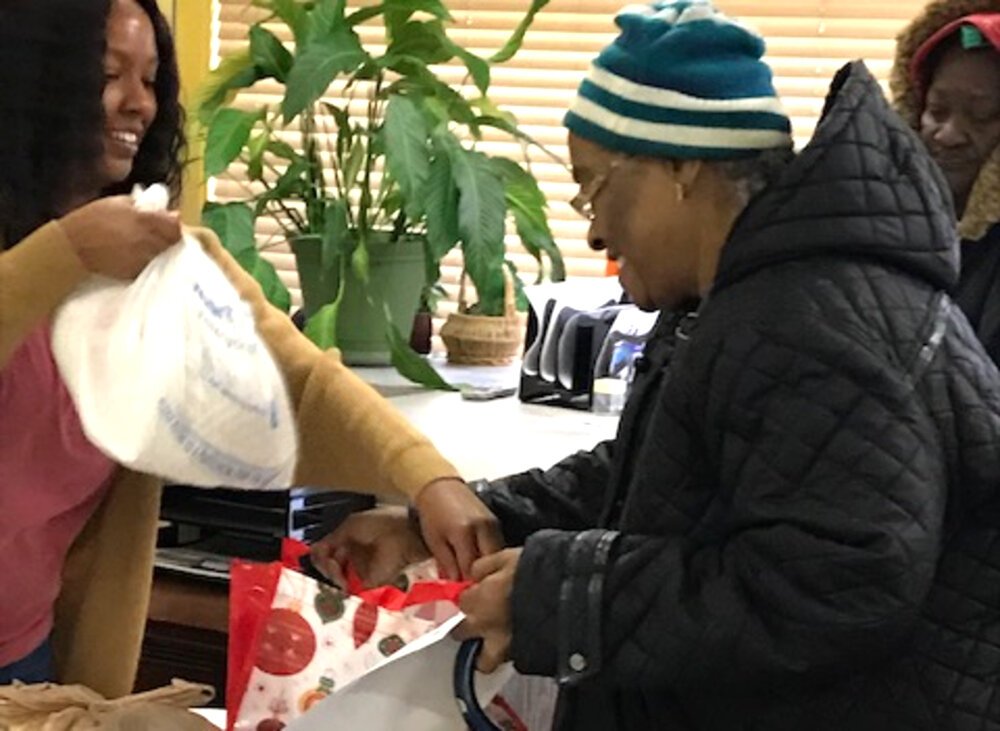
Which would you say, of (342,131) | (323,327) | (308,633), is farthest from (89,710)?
(342,131)

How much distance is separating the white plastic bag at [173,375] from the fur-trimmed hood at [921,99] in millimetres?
902

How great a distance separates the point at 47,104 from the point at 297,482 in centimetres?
46

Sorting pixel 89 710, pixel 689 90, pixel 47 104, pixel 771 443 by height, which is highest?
pixel 689 90

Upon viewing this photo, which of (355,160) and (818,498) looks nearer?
(818,498)

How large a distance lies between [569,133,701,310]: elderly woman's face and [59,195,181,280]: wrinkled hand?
1.23 feet

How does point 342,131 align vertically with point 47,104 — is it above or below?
below

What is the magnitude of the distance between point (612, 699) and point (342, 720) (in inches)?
10.7

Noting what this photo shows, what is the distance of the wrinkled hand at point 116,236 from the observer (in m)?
1.23

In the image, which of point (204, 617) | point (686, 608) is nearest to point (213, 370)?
point (686, 608)

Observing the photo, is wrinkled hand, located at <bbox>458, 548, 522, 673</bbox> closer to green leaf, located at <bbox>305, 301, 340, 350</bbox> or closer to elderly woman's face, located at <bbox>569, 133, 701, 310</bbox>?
elderly woman's face, located at <bbox>569, 133, 701, 310</bbox>

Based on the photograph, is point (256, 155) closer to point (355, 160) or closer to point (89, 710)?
point (355, 160)

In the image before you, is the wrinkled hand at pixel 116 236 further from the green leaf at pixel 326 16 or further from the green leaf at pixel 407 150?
the green leaf at pixel 326 16

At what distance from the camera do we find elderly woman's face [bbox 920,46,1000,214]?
176cm

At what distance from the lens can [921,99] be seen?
6.12ft
